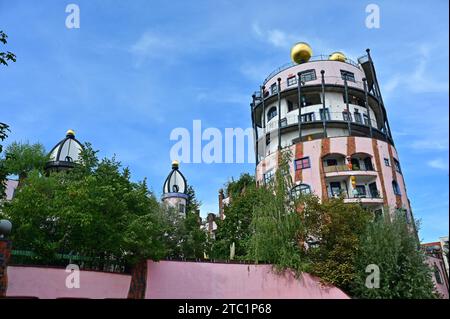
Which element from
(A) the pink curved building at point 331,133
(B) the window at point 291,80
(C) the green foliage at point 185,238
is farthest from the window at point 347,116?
(C) the green foliage at point 185,238

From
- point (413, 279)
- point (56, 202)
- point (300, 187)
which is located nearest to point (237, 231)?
point (300, 187)

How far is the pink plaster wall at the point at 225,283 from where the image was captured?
628 inches

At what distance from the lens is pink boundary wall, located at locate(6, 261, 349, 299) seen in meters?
12.8

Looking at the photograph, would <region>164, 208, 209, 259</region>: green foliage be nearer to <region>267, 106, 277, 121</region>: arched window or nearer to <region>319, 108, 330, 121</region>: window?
<region>267, 106, 277, 121</region>: arched window

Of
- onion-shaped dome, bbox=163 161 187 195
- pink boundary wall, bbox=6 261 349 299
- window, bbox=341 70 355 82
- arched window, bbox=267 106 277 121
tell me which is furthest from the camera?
onion-shaped dome, bbox=163 161 187 195

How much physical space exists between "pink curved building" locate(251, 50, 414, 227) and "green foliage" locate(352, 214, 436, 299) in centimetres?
528

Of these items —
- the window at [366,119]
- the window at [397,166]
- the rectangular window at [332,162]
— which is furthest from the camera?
the window at [366,119]

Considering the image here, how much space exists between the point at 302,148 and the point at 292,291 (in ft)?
38.8

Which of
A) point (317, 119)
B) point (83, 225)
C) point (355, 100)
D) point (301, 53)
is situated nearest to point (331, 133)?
point (317, 119)

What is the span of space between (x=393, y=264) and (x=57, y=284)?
45.7ft

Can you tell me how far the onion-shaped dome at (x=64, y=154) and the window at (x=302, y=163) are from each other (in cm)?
1529

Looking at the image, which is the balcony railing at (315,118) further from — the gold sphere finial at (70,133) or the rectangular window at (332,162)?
the gold sphere finial at (70,133)

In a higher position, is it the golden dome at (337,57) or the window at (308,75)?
the golden dome at (337,57)

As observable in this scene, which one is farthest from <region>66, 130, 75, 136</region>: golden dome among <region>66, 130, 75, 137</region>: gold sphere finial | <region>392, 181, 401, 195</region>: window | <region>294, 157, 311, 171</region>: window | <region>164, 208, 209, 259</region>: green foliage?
<region>392, 181, 401, 195</region>: window
